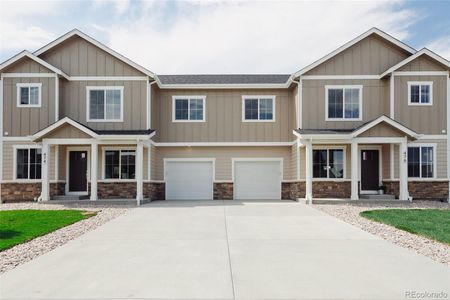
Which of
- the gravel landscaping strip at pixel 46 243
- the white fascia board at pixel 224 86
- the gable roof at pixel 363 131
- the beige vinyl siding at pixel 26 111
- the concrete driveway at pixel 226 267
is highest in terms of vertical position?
the white fascia board at pixel 224 86

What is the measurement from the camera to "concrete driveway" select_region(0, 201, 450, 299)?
5.61 m

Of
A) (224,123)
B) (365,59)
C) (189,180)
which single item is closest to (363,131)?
(365,59)

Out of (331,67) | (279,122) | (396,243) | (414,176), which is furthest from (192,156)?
(396,243)

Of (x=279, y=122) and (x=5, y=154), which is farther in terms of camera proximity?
(x=279, y=122)

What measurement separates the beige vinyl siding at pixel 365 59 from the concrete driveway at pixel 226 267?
10.3 metres

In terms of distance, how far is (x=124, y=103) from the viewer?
1931cm

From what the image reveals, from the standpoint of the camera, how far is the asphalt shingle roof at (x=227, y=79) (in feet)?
70.2

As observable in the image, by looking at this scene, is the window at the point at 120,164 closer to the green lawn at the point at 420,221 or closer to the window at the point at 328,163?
the window at the point at 328,163

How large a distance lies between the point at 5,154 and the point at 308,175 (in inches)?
535

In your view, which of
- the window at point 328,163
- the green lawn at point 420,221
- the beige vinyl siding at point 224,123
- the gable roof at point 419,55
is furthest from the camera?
the beige vinyl siding at point 224,123

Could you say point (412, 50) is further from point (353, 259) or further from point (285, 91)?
point (353, 259)

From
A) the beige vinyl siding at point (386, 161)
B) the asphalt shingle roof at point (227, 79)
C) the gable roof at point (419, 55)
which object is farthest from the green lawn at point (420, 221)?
the asphalt shingle roof at point (227, 79)

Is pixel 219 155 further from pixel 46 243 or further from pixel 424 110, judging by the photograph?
pixel 46 243

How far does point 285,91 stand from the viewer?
21281 mm
